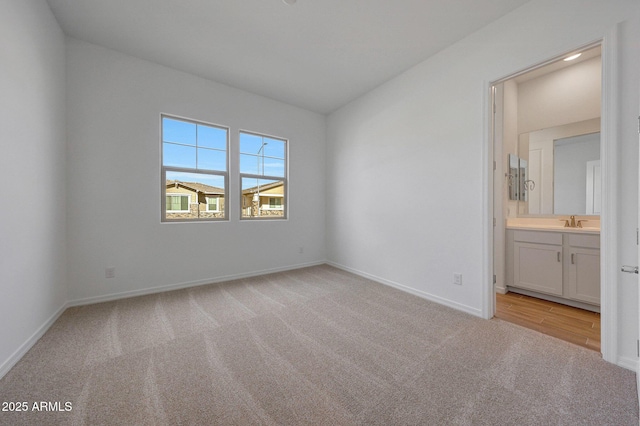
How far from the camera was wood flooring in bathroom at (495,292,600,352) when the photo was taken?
206 cm

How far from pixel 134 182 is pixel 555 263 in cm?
520

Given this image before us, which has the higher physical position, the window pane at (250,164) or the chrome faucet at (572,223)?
the window pane at (250,164)

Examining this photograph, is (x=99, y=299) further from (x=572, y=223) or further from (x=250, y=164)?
(x=572, y=223)

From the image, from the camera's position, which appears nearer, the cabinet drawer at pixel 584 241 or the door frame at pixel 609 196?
the door frame at pixel 609 196

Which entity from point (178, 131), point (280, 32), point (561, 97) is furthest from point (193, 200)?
point (561, 97)

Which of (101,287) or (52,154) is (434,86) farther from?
(101,287)

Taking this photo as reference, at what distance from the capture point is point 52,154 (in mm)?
2266

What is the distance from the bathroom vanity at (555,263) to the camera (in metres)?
2.53

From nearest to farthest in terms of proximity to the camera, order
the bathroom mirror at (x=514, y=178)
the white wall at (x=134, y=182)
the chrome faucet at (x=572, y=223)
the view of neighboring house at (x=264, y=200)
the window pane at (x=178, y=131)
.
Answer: the white wall at (x=134, y=182), the chrome faucet at (x=572, y=223), the window pane at (x=178, y=131), the bathroom mirror at (x=514, y=178), the view of neighboring house at (x=264, y=200)

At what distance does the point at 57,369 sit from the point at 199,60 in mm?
3293

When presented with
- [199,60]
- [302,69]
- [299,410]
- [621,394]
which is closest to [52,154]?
[199,60]

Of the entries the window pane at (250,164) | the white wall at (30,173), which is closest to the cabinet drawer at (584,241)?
the window pane at (250,164)

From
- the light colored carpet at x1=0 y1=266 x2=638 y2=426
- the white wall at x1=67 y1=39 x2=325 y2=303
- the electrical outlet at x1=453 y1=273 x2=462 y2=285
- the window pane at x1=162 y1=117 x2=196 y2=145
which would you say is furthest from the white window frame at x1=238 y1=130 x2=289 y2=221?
the electrical outlet at x1=453 y1=273 x2=462 y2=285

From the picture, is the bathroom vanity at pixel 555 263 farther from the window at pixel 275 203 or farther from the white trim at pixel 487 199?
the window at pixel 275 203
